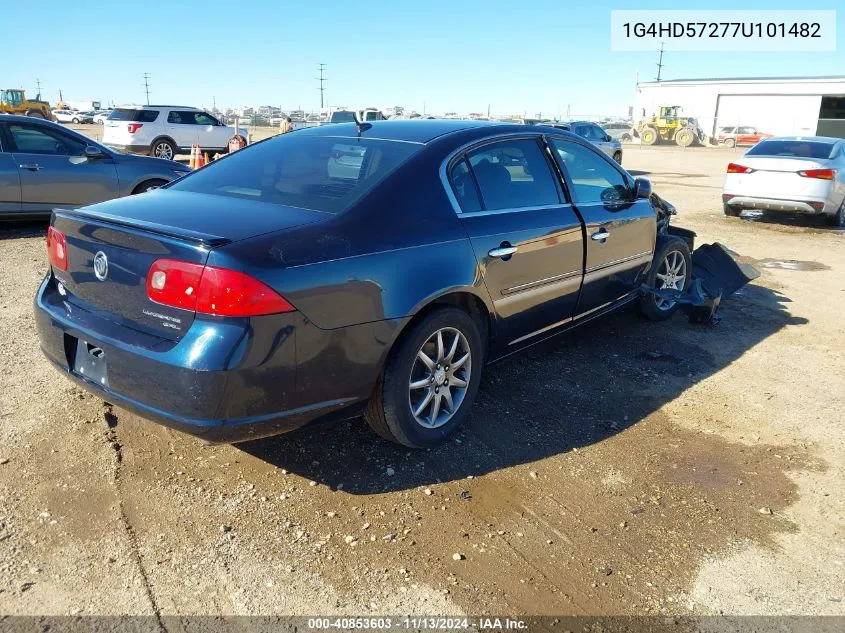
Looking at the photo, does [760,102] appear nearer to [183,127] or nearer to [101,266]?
[183,127]

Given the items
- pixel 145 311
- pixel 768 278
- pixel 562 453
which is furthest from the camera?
pixel 768 278

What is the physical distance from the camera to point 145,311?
281 centimetres

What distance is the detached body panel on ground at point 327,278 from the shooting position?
106 inches

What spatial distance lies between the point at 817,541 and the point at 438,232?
85.8 inches

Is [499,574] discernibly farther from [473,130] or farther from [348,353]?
[473,130]

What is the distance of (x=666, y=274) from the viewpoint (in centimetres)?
598

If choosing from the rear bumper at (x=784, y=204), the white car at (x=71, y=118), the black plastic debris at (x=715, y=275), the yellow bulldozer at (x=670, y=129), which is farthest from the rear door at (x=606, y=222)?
the white car at (x=71, y=118)

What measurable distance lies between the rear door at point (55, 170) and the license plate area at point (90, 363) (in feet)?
21.1

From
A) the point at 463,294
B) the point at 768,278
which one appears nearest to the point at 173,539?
the point at 463,294

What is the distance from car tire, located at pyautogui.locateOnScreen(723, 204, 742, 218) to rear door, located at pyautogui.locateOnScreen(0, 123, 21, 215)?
10.9 metres

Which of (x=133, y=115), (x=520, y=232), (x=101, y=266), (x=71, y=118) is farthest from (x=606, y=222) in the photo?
(x=71, y=118)

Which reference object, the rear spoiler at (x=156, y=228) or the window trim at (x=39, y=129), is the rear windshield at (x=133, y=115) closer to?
the window trim at (x=39, y=129)

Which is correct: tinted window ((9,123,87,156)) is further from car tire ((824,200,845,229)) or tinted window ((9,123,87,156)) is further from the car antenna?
car tire ((824,200,845,229))

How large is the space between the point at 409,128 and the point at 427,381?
1.53 metres
